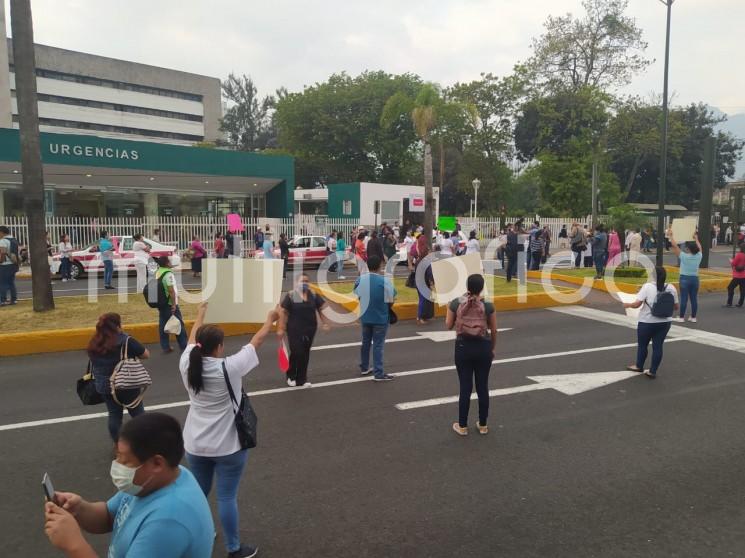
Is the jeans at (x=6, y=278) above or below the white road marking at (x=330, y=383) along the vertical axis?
above

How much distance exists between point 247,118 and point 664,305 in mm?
77590

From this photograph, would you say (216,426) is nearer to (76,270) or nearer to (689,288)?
(689,288)

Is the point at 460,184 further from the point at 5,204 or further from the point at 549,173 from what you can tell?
the point at 5,204

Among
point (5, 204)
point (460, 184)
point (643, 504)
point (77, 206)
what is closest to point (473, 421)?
point (643, 504)

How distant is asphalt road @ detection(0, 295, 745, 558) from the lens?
389cm

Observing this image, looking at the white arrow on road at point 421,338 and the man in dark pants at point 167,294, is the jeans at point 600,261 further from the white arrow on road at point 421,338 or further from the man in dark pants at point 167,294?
the man in dark pants at point 167,294

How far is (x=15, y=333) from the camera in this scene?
31.0 ft

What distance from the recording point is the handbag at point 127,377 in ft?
16.4

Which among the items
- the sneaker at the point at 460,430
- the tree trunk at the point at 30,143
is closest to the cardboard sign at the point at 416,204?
the tree trunk at the point at 30,143

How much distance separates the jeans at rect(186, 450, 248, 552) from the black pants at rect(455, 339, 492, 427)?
2.65 m

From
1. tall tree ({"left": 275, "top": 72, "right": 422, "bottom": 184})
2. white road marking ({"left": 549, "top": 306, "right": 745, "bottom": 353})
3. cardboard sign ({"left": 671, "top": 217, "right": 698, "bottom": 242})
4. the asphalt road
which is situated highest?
tall tree ({"left": 275, "top": 72, "right": 422, "bottom": 184})

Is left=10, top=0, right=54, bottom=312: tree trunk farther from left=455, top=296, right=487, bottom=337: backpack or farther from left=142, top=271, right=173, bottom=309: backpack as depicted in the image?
left=455, top=296, right=487, bottom=337: backpack

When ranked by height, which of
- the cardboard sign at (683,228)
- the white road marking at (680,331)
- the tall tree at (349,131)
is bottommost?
the white road marking at (680,331)

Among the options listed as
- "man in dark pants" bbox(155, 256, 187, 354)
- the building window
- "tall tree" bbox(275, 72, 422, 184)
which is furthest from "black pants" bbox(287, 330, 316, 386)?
the building window
